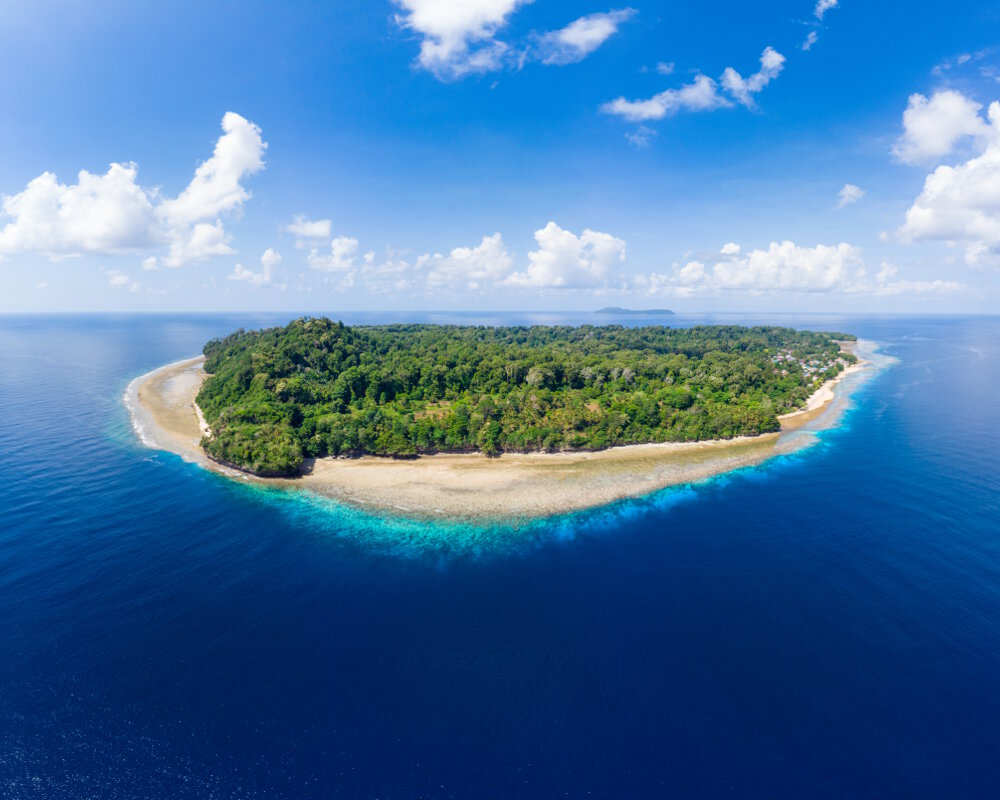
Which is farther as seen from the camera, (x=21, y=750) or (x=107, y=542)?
(x=107, y=542)

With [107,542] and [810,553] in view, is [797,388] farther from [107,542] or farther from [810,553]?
[107,542]

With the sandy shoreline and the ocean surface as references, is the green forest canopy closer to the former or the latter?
the sandy shoreline

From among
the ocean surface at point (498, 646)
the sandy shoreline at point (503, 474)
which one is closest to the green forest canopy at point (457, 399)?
the sandy shoreline at point (503, 474)

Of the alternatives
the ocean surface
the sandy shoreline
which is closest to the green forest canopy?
the sandy shoreline

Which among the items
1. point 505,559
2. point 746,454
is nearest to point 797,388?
point 746,454

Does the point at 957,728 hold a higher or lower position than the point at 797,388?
lower

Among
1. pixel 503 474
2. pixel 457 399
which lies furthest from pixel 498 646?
pixel 457 399

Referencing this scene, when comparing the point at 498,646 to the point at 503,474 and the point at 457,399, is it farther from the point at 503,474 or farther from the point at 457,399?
the point at 457,399

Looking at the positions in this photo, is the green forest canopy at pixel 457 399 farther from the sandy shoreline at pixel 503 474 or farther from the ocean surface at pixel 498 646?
the ocean surface at pixel 498 646
